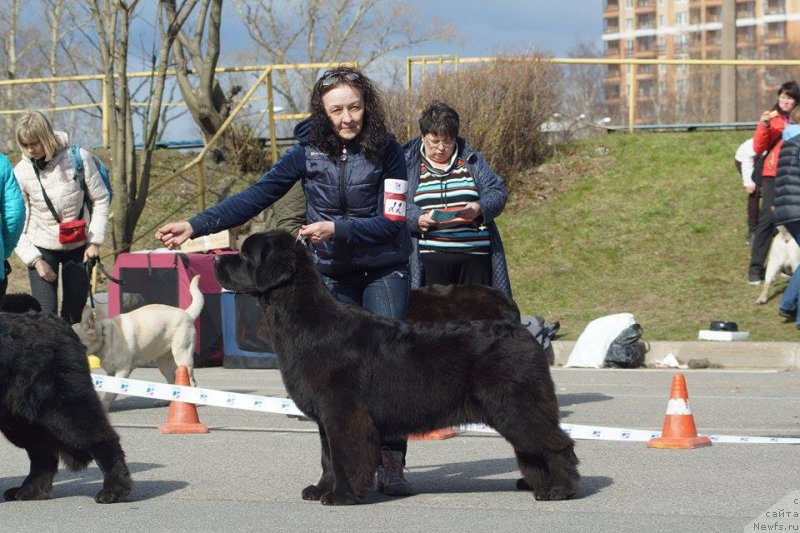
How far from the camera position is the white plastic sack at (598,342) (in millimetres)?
13016

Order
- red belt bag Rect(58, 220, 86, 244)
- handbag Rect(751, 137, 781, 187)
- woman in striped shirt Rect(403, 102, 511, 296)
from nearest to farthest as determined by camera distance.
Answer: woman in striped shirt Rect(403, 102, 511, 296) < red belt bag Rect(58, 220, 86, 244) < handbag Rect(751, 137, 781, 187)

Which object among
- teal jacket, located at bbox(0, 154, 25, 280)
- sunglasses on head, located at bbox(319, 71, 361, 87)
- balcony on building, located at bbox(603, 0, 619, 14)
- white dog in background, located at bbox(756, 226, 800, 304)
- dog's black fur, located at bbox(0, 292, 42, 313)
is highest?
balcony on building, located at bbox(603, 0, 619, 14)

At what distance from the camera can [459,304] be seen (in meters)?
7.78

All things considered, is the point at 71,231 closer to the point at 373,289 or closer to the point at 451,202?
the point at 451,202

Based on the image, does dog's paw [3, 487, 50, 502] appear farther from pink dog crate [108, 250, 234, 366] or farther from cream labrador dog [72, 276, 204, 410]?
pink dog crate [108, 250, 234, 366]

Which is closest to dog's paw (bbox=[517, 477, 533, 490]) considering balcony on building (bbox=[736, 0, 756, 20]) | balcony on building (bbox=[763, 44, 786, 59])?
balcony on building (bbox=[763, 44, 786, 59])

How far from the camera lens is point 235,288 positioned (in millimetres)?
5441

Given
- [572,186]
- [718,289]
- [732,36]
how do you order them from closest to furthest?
[718,289]
[572,186]
[732,36]

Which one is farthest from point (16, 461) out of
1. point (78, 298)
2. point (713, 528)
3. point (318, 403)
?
point (713, 528)

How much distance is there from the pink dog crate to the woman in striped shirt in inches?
216

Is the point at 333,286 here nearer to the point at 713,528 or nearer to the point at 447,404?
the point at 447,404

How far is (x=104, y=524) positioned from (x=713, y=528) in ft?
8.49

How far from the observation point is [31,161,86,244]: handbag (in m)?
8.78

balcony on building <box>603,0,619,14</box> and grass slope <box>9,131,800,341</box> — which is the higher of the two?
balcony on building <box>603,0,619,14</box>
